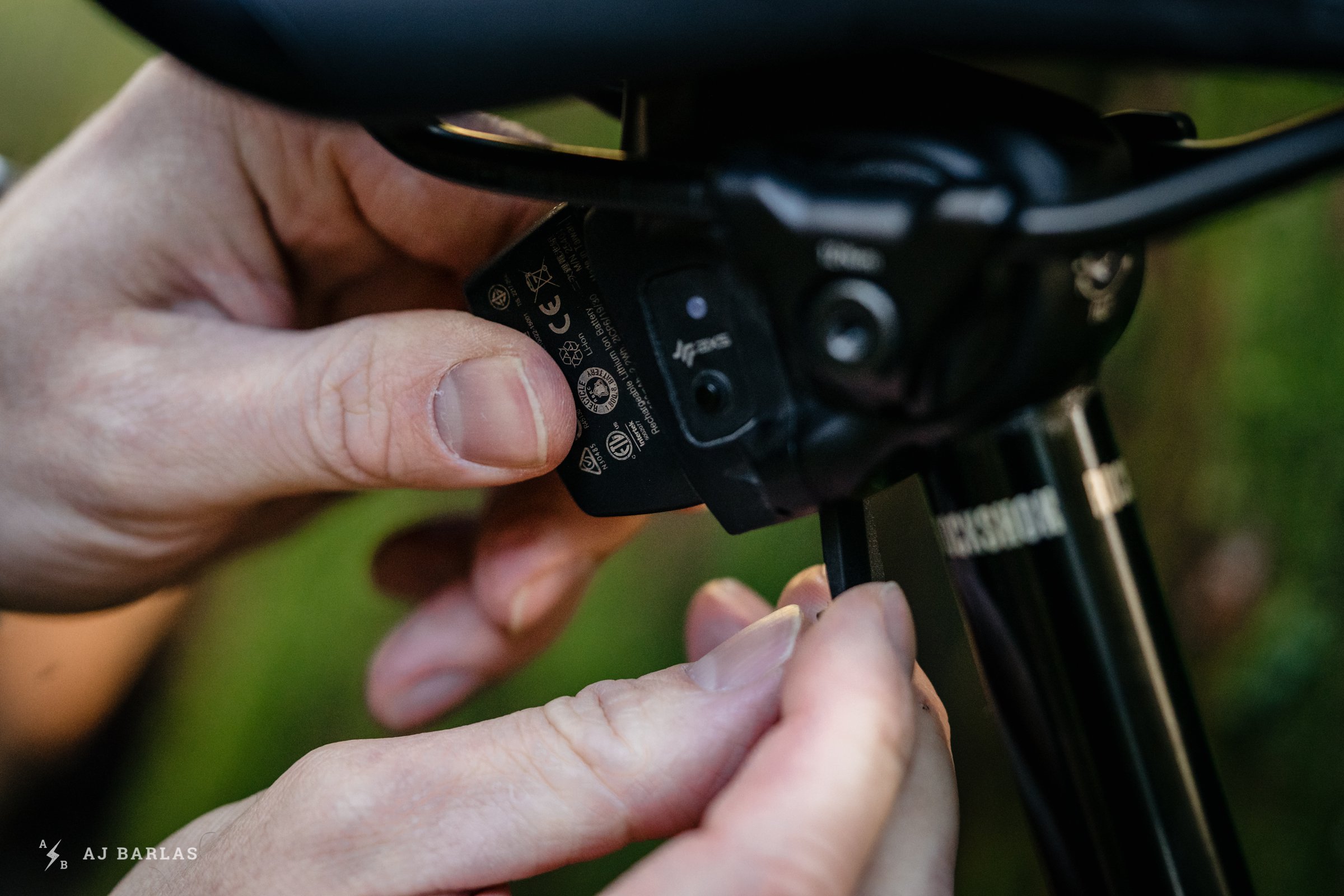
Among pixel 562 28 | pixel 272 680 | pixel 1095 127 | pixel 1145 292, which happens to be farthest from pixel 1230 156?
pixel 272 680

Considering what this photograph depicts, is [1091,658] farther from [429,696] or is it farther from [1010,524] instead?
[429,696]

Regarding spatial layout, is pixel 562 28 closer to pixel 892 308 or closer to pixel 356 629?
pixel 892 308

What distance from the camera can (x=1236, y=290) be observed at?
3.11ft

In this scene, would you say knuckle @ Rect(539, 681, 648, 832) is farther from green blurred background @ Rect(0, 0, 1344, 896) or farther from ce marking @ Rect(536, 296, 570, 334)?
green blurred background @ Rect(0, 0, 1344, 896)

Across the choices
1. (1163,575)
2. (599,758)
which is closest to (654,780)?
(599,758)

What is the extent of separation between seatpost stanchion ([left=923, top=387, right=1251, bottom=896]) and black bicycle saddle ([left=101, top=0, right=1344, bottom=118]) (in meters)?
0.11

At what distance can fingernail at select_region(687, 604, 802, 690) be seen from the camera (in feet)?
1.28

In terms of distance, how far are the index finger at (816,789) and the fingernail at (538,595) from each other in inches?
13.1

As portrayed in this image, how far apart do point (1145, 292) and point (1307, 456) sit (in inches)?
8.4

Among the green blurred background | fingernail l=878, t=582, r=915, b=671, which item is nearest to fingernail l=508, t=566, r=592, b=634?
the green blurred background

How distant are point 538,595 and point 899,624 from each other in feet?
1.17

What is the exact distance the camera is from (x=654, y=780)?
0.39 meters

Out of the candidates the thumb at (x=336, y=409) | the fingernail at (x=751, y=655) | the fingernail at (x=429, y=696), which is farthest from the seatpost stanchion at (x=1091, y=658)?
the fingernail at (x=429, y=696)

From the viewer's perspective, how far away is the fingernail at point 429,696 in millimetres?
715
